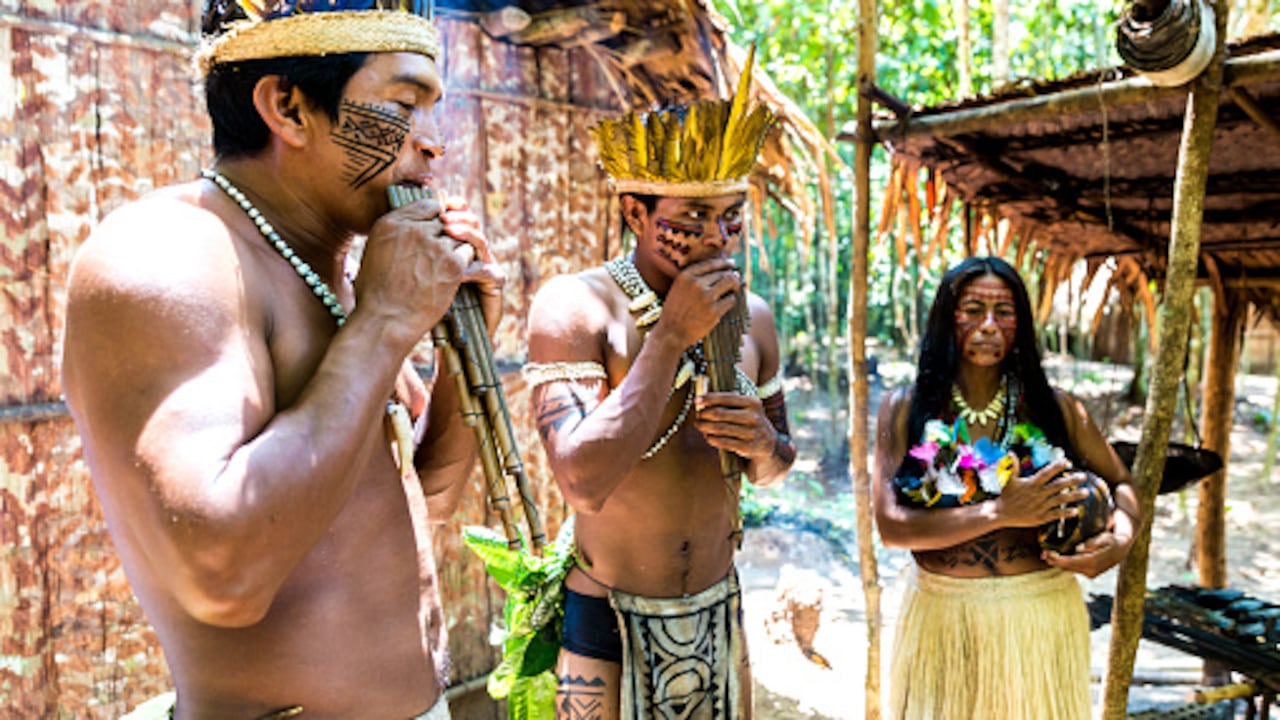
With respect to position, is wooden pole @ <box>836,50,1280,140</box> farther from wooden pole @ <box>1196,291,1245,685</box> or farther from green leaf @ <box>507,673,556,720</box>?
wooden pole @ <box>1196,291,1245,685</box>

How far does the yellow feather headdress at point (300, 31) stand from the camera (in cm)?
142

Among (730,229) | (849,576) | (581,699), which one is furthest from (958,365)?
(849,576)

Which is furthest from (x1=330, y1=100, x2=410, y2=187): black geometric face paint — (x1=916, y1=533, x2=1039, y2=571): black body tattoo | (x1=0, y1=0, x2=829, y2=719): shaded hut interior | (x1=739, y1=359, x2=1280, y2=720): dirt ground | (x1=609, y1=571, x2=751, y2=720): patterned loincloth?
(x1=739, y1=359, x2=1280, y2=720): dirt ground

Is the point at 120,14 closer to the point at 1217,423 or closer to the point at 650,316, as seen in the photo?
the point at 650,316

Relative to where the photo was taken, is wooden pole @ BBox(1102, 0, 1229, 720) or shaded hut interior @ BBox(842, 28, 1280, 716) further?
shaded hut interior @ BBox(842, 28, 1280, 716)

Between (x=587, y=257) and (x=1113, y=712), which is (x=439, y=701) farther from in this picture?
(x=587, y=257)

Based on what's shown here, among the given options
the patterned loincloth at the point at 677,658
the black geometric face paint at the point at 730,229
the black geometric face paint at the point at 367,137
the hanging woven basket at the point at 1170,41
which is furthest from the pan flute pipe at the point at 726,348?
the hanging woven basket at the point at 1170,41

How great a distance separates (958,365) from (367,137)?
2.46 m

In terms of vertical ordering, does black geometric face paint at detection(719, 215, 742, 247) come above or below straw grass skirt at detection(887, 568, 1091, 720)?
above

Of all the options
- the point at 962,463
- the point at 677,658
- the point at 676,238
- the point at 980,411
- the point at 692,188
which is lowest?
the point at 677,658

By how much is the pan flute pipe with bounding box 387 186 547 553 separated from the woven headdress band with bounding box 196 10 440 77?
1.47ft

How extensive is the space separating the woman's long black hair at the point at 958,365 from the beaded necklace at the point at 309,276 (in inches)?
86.0

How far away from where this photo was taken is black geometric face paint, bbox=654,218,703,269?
2.45 m

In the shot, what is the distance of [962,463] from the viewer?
10.4 feet
